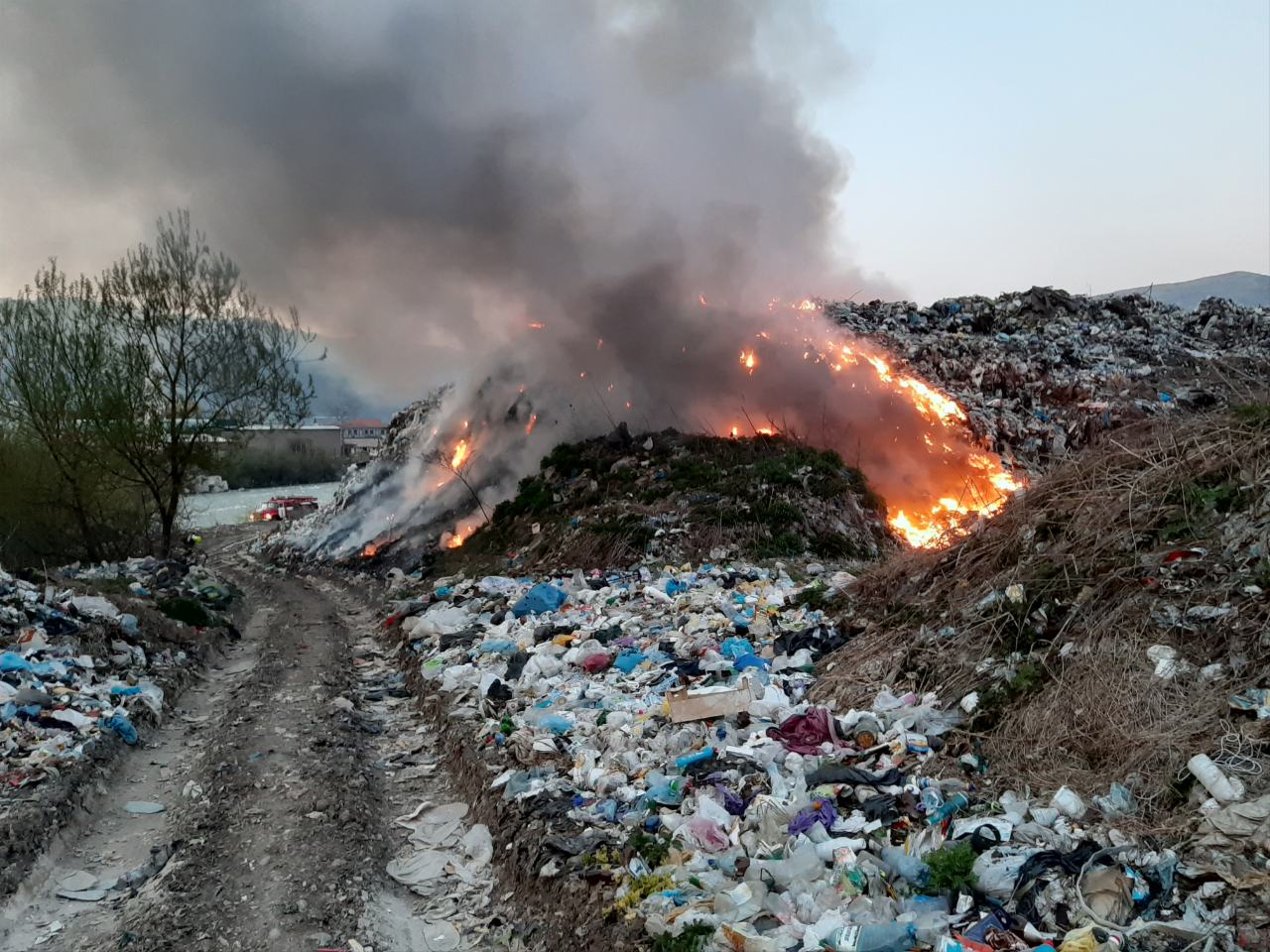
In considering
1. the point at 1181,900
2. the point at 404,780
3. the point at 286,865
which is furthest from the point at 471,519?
the point at 1181,900

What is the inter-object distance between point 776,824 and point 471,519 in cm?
1249

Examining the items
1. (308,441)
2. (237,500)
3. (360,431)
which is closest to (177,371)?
(237,500)

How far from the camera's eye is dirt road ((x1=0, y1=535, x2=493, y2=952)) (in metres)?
3.89

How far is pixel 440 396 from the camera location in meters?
19.8

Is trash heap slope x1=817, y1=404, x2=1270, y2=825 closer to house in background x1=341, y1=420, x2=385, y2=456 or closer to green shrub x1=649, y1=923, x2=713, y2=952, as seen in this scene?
green shrub x1=649, y1=923, x2=713, y2=952

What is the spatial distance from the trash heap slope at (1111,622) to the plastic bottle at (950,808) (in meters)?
→ 0.34

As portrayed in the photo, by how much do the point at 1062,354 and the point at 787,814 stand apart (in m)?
14.3

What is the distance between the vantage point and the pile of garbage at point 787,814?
3031 mm

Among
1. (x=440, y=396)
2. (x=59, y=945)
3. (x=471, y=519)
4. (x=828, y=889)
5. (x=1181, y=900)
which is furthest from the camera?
(x=440, y=396)

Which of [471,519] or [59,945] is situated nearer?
[59,945]

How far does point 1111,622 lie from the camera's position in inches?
180

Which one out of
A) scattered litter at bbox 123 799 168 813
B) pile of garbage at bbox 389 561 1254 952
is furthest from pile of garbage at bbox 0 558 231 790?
pile of garbage at bbox 389 561 1254 952

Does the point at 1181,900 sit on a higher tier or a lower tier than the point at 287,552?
lower

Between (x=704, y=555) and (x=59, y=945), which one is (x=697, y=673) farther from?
(x=704, y=555)
